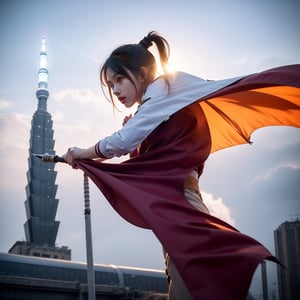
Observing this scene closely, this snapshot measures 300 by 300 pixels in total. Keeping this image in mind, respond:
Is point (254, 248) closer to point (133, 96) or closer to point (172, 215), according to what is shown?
point (172, 215)

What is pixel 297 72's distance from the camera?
93.5 inches

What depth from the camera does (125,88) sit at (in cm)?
247

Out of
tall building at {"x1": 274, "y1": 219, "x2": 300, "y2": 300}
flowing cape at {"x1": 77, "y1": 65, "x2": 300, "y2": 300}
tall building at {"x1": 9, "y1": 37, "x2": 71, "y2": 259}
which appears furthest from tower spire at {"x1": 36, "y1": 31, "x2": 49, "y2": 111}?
flowing cape at {"x1": 77, "y1": 65, "x2": 300, "y2": 300}

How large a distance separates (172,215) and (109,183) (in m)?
0.39

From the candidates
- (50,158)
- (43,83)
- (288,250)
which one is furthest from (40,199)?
(50,158)

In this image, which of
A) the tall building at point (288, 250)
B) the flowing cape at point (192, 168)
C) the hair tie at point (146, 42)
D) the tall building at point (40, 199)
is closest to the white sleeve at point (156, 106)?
the flowing cape at point (192, 168)

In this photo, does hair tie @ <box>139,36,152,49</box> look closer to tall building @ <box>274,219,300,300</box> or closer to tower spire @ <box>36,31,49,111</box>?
tall building @ <box>274,219,300,300</box>

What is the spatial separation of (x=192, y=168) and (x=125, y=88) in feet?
1.89

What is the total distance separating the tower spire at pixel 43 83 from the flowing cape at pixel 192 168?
90.0 m

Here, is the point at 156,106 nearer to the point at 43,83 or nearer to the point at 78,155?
the point at 78,155

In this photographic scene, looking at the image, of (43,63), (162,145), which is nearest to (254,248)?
(162,145)

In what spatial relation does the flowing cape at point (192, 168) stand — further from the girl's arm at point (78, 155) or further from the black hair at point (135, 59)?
the black hair at point (135, 59)

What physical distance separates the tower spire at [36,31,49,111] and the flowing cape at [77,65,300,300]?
90.0 m

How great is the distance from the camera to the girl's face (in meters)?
2.47
